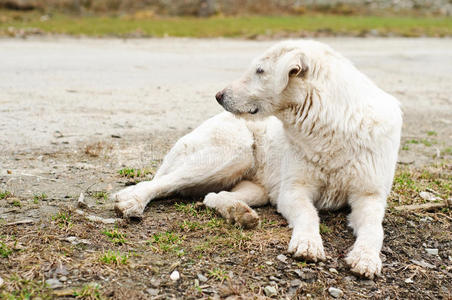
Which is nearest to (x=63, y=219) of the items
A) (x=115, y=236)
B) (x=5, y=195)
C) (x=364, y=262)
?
(x=115, y=236)

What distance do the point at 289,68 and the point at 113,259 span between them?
2.12 meters

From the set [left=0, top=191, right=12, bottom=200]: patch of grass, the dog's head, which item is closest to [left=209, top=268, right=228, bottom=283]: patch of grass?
the dog's head

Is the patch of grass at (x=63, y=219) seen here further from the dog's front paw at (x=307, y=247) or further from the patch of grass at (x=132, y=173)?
the dog's front paw at (x=307, y=247)

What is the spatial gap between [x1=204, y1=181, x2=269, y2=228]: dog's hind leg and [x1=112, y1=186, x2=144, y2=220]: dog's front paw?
64 centimetres

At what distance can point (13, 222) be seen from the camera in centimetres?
420

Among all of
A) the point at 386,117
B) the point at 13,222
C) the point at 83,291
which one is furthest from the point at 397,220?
the point at 13,222

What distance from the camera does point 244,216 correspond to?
4.44 meters

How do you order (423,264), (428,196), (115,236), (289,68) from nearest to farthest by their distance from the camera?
1. (115,236)
2. (423,264)
3. (289,68)
4. (428,196)

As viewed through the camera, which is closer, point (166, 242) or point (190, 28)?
point (166, 242)

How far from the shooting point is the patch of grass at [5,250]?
12.0 ft

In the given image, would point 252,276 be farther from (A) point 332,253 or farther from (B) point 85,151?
(B) point 85,151

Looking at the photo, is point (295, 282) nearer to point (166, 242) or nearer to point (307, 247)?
point (307, 247)

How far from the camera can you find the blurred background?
63.5 ft

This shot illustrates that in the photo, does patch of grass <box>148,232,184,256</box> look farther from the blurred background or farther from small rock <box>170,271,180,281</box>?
the blurred background
